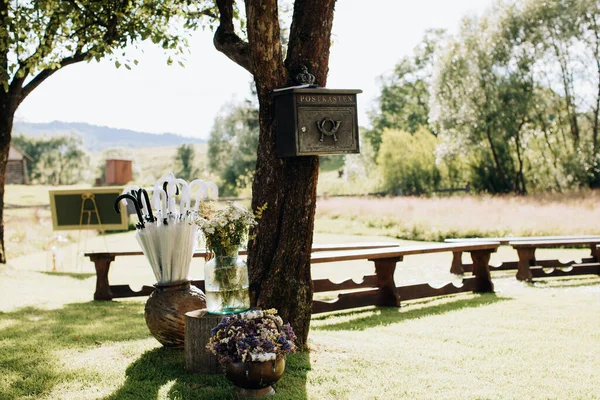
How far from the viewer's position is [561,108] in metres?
28.7

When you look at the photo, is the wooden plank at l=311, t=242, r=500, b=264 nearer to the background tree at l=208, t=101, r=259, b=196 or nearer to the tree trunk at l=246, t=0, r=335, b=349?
the tree trunk at l=246, t=0, r=335, b=349

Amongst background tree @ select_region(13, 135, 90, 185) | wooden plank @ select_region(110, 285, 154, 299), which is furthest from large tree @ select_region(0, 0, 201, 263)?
background tree @ select_region(13, 135, 90, 185)

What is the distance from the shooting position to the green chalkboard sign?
51.0 ft

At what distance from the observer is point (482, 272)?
1012cm

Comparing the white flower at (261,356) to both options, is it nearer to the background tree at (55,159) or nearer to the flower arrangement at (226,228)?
the flower arrangement at (226,228)

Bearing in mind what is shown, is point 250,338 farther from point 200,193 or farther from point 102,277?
point 102,277

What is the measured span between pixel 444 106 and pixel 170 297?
27006 millimetres

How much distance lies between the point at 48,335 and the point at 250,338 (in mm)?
3498

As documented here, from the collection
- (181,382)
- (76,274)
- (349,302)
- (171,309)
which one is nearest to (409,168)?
(76,274)

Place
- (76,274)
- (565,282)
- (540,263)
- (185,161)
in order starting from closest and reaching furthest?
(565,282) → (540,263) → (76,274) → (185,161)

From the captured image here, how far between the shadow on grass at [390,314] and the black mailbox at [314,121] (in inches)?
109

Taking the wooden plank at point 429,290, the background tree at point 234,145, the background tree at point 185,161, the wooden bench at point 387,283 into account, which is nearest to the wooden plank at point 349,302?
the wooden bench at point 387,283

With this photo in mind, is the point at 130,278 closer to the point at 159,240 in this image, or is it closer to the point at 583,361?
the point at 159,240

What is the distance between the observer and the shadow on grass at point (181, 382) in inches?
184
